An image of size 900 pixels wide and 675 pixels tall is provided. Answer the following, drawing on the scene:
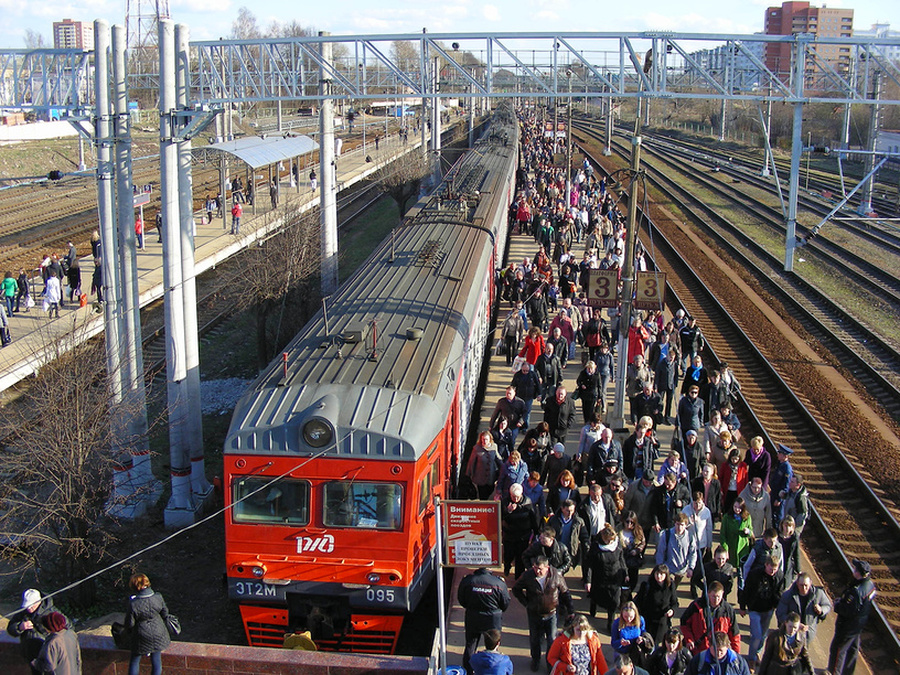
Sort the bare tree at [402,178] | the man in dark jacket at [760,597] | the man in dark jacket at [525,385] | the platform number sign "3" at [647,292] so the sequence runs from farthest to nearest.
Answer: the bare tree at [402,178], the platform number sign "3" at [647,292], the man in dark jacket at [525,385], the man in dark jacket at [760,597]

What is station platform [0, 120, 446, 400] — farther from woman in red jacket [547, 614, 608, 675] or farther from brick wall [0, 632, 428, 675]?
woman in red jacket [547, 614, 608, 675]

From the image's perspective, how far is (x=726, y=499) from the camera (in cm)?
1122

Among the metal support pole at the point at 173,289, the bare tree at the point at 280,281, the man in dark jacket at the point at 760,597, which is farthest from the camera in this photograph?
the bare tree at the point at 280,281

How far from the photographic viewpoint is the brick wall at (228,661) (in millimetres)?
8008

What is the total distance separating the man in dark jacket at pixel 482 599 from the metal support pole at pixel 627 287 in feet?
22.2

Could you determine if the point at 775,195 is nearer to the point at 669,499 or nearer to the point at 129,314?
the point at 129,314

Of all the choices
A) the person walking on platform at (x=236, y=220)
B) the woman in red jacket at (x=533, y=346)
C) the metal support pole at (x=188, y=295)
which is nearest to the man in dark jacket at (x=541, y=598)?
the metal support pole at (x=188, y=295)

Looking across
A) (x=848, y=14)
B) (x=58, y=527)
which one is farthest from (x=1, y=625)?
(x=848, y=14)

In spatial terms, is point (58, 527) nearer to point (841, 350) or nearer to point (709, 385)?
point (709, 385)

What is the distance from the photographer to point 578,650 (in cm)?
768

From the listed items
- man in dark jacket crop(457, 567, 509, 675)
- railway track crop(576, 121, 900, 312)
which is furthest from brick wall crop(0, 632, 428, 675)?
railway track crop(576, 121, 900, 312)

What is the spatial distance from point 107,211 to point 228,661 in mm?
7481

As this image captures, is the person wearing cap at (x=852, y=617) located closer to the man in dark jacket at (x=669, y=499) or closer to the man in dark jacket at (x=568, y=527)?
the man in dark jacket at (x=669, y=499)

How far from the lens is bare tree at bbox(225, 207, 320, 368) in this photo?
→ 767 inches
